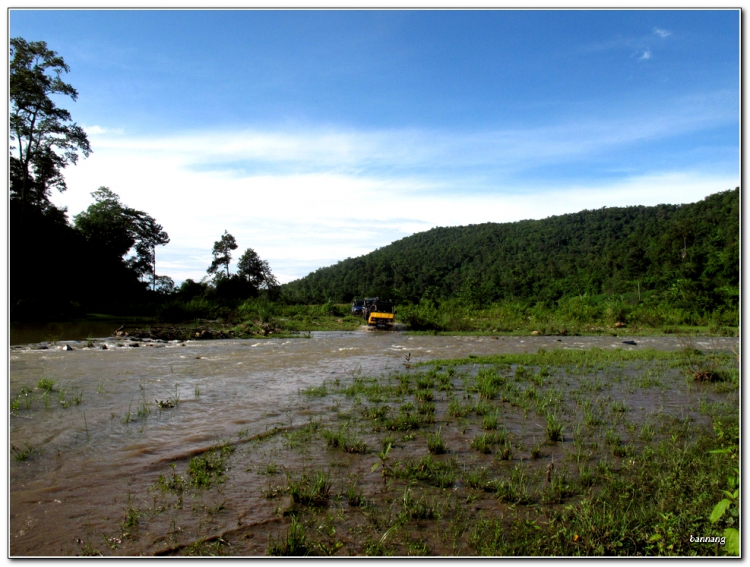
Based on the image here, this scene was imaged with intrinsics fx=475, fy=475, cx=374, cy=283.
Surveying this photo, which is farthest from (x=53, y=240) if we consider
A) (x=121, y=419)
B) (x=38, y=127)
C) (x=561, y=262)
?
(x=561, y=262)

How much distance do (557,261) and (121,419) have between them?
9722 centimetres

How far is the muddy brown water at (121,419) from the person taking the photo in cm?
413

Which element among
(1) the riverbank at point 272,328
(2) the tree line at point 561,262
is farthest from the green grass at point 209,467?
(2) the tree line at point 561,262

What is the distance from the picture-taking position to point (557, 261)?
313 ft

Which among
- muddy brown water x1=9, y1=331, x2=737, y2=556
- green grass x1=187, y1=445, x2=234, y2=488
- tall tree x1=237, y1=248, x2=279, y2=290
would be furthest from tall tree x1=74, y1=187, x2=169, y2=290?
green grass x1=187, y1=445, x2=234, y2=488

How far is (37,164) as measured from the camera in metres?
32.7

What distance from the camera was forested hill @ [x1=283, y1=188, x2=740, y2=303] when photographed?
1757 inches

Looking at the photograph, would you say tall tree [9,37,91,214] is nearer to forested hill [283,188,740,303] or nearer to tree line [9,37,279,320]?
tree line [9,37,279,320]

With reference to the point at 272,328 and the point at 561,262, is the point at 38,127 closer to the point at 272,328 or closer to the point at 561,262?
the point at 272,328

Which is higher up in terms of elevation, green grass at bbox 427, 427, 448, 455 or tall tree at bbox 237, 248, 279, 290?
tall tree at bbox 237, 248, 279, 290

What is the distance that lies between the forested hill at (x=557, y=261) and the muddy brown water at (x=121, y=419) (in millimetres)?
31669

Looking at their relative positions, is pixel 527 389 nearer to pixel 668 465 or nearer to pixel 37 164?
pixel 668 465

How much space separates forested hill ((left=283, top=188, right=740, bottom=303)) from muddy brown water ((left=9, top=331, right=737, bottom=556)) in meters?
31.7

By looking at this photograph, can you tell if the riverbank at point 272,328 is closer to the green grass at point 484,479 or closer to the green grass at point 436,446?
the green grass at point 484,479
